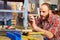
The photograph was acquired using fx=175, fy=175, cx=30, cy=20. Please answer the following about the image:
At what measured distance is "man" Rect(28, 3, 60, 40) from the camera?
2428 mm

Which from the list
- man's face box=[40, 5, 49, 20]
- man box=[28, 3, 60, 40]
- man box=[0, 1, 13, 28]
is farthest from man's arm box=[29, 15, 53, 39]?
man box=[0, 1, 13, 28]

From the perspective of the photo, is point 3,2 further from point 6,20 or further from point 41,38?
point 41,38

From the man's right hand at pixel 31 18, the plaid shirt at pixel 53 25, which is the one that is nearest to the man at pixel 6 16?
the man's right hand at pixel 31 18

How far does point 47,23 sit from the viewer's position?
2.46 meters

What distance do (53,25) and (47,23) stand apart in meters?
0.09

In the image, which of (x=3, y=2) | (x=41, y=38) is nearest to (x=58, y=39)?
(x=41, y=38)

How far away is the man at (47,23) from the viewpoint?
2428 mm

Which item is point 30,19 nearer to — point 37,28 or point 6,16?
point 37,28

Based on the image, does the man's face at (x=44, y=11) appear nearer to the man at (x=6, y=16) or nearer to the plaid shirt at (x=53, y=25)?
the plaid shirt at (x=53, y=25)

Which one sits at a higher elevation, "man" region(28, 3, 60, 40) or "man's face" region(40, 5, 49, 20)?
"man's face" region(40, 5, 49, 20)

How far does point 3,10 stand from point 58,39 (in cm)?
87

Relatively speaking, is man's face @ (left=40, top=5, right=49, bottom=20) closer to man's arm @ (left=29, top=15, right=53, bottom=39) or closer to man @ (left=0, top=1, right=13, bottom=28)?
man's arm @ (left=29, top=15, right=53, bottom=39)

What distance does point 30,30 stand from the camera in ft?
7.77

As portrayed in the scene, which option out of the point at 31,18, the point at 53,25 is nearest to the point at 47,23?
the point at 53,25
